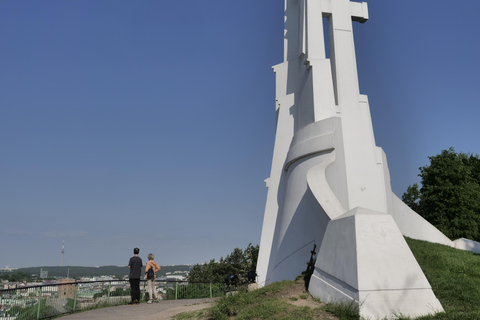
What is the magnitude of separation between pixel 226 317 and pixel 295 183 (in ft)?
26.3

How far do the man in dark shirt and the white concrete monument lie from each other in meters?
→ 4.62

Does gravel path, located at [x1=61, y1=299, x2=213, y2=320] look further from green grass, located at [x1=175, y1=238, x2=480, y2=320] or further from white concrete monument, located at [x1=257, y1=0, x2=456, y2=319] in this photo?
white concrete monument, located at [x1=257, y1=0, x2=456, y2=319]

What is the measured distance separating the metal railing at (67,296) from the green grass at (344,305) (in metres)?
3.14

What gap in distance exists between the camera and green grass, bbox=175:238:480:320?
19.8 ft

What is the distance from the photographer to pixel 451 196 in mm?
22719

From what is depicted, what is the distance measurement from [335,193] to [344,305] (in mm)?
6750

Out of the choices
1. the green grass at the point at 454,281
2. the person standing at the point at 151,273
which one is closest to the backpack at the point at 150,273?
the person standing at the point at 151,273

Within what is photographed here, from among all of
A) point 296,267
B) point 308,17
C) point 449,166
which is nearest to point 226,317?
point 296,267

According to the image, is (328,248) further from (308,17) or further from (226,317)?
(308,17)

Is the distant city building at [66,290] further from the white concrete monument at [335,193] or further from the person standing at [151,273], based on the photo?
the white concrete monument at [335,193]

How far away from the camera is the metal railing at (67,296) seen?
8.00 m

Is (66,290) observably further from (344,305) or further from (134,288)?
(344,305)

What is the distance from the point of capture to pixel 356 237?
21.5ft

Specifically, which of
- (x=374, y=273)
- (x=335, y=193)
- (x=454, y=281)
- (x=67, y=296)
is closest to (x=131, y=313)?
(x=67, y=296)
